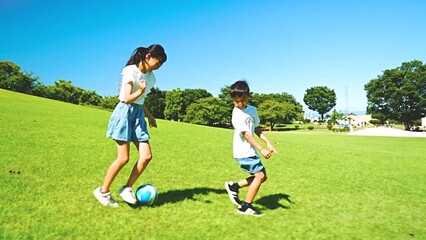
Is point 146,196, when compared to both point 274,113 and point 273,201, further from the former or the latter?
point 274,113

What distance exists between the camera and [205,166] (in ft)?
26.5

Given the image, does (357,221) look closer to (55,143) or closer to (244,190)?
(244,190)

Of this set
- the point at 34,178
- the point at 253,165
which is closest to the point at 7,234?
the point at 34,178

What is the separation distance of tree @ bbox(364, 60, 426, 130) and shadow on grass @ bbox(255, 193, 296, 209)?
70.6m

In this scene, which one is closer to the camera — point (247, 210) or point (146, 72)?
point (247, 210)

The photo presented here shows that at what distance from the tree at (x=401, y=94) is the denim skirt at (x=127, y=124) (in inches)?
2856

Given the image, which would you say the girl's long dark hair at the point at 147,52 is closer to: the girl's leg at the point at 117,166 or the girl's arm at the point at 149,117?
the girl's arm at the point at 149,117

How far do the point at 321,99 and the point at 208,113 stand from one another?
65.5m

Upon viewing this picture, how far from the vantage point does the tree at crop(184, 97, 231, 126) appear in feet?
240

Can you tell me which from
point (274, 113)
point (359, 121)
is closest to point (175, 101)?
point (274, 113)

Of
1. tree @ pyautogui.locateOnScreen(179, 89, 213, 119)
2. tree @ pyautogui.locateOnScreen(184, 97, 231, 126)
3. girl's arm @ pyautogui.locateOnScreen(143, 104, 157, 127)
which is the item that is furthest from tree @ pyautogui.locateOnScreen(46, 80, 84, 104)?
girl's arm @ pyautogui.locateOnScreen(143, 104, 157, 127)

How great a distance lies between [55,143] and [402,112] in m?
72.4

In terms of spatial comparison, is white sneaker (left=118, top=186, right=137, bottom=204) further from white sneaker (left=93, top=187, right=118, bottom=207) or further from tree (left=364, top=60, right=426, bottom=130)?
tree (left=364, top=60, right=426, bottom=130)

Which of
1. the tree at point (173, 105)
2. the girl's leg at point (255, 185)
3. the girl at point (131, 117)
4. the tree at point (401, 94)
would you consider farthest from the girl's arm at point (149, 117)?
the tree at point (173, 105)
